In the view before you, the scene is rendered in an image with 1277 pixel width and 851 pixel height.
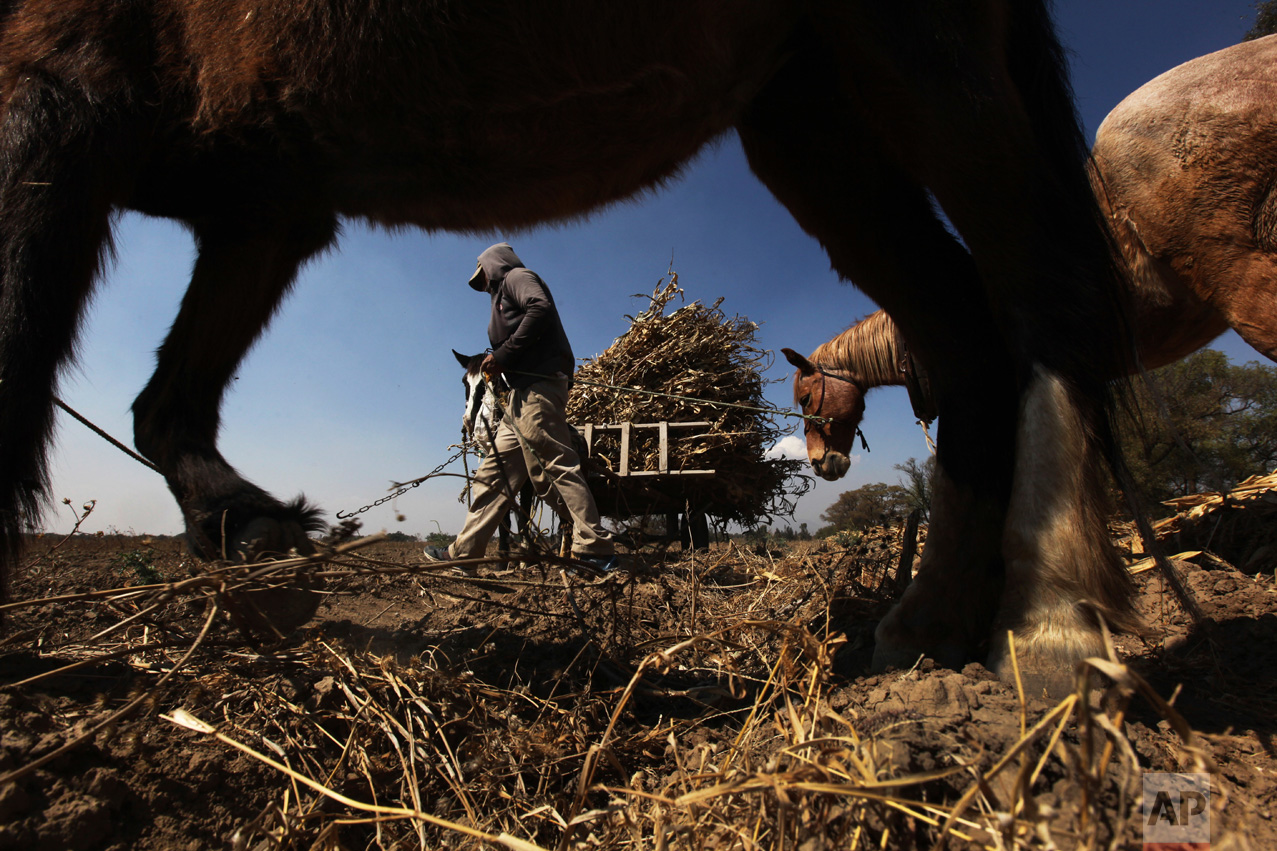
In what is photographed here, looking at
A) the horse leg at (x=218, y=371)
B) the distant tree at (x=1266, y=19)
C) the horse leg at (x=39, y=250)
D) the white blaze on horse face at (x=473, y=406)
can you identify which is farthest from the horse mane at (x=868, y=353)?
the distant tree at (x=1266, y=19)

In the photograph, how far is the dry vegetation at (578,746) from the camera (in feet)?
2.07

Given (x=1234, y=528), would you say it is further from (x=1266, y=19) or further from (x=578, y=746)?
(x=1266, y=19)

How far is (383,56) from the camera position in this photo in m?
1.27

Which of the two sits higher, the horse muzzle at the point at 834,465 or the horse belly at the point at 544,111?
the horse muzzle at the point at 834,465

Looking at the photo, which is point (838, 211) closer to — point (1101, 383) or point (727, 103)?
point (727, 103)

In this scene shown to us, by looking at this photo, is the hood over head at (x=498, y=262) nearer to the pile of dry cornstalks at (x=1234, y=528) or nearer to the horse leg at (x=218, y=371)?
the horse leg at (x=218, y=371)

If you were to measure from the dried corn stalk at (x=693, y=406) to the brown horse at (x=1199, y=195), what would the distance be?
3.02 m

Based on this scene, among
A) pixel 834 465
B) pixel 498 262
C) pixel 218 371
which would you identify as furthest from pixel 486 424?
pixel 834 465

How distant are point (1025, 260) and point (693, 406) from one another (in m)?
4.62

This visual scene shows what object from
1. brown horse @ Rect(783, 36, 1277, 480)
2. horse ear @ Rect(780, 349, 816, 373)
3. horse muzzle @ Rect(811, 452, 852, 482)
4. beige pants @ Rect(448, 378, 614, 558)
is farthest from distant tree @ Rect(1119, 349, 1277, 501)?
beige pants @ Rect(448, 378, 614, 558)

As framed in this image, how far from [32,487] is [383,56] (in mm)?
1211

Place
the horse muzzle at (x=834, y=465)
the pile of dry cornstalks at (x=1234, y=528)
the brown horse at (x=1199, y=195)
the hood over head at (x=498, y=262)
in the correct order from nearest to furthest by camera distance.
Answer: the pile of dry cornstalks at (x=1234, y=528) → the brown horse at (x=1199, y=195) → the hood over head at (x=498, y=262) → the horse muzzle at (x=834, y=465)

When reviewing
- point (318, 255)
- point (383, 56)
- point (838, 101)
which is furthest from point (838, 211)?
point (318, 255)

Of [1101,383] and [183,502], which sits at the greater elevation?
[1101,383]
